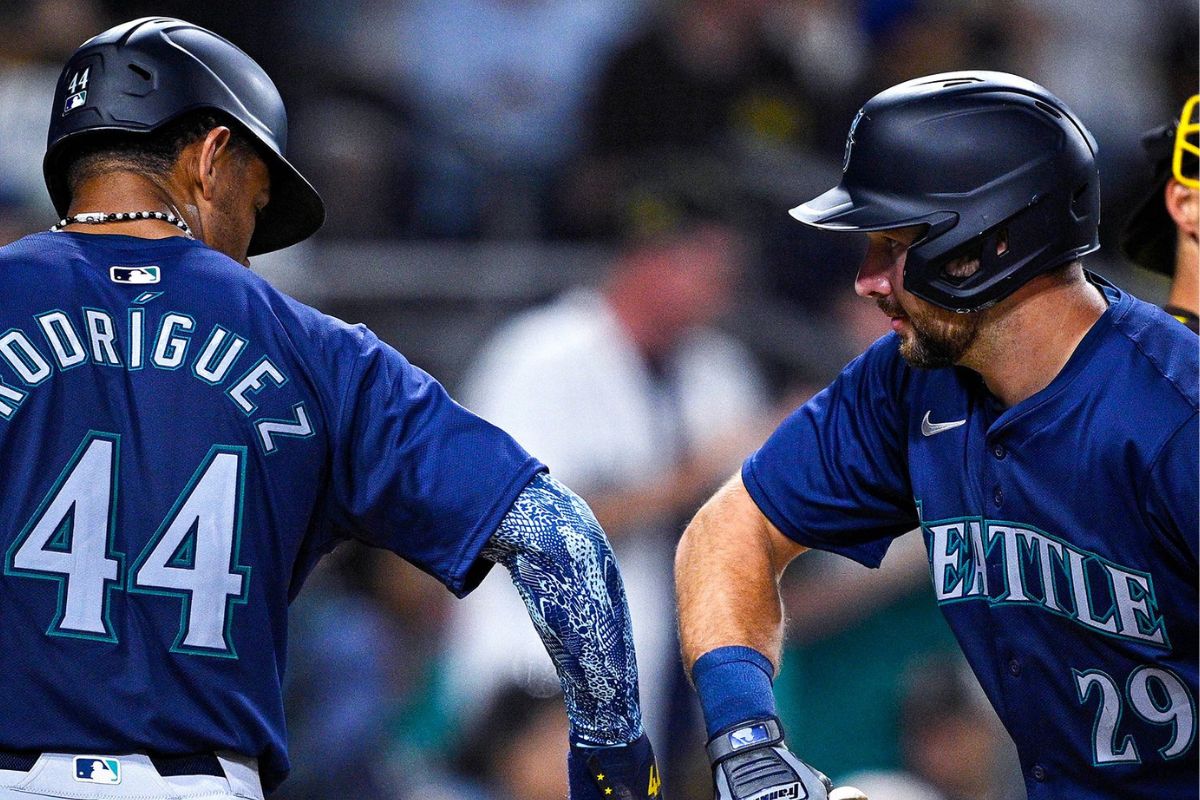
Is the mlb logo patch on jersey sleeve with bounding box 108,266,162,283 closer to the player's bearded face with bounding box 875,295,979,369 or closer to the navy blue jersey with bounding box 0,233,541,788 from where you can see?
the navy blue jersey with bounding box 0,233,541,788

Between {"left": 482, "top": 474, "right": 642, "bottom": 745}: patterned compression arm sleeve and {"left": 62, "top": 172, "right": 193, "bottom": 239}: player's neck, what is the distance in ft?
2.78

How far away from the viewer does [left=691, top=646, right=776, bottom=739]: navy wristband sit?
2.97 m

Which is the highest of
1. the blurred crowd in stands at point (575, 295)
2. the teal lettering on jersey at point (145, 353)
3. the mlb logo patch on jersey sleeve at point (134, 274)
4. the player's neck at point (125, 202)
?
the player's neck at point (125, 202)

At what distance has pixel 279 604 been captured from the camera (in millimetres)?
2809

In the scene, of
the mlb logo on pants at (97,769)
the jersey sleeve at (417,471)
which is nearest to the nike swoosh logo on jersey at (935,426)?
the jersey sleeve at (417,471)

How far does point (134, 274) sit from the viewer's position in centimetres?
278

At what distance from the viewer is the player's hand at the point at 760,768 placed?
283cm

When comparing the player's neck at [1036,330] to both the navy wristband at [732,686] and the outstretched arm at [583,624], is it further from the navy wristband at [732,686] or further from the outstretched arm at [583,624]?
the outstretched arm at [583,624]

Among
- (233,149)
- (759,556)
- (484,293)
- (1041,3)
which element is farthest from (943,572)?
(1041,3)

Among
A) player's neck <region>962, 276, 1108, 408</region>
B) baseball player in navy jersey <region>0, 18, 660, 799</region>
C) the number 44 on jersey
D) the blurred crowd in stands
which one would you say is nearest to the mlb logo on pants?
baseball player in navy jersey <region>0, 18, 660, 799</region>

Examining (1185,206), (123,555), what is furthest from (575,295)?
(123,555)

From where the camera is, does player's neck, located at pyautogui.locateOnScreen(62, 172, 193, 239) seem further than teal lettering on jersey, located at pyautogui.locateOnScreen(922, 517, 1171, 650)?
Yes

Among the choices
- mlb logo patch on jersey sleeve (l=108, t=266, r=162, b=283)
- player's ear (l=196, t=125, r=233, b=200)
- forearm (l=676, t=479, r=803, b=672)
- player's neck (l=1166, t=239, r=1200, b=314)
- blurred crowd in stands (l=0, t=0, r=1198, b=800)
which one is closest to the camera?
mlb logo patch on jersey sleeve (l=108, t=266, r=162, b=283)

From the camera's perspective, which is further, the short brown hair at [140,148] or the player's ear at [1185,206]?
the player's ear at [1185,206]
